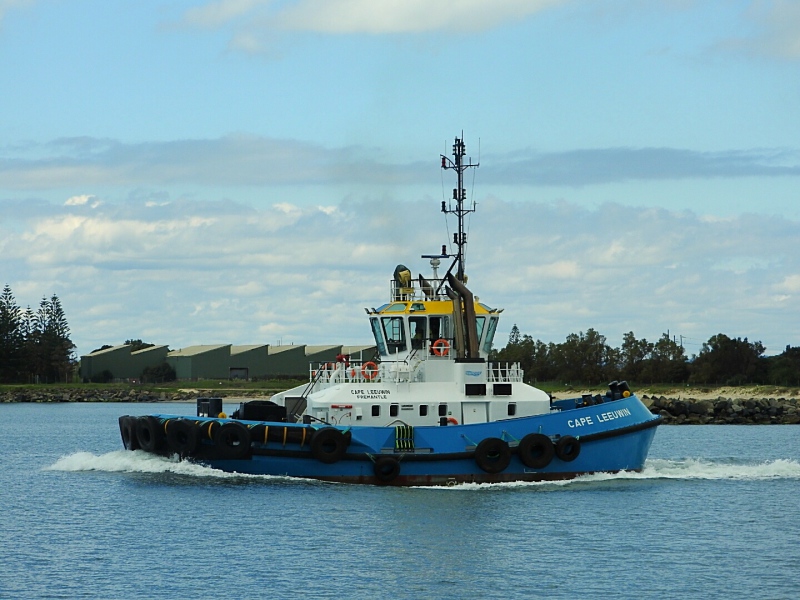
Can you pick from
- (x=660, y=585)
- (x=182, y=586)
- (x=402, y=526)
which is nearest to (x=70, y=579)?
(x=182, y=586)

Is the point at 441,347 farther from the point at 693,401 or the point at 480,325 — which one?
the point at 693,401

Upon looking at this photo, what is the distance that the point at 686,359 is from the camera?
242ft

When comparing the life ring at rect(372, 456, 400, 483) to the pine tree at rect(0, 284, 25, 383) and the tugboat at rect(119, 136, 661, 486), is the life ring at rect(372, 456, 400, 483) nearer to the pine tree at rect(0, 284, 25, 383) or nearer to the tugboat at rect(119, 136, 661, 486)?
the tugboat at rect(119, 136, 661, 486)

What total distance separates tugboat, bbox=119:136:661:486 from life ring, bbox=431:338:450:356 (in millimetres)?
28

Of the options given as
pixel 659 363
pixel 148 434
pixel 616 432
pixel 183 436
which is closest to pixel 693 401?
pixel 659 363

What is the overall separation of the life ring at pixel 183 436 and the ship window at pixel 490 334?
6.06m

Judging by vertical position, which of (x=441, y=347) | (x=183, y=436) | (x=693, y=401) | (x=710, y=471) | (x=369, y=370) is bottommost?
(x=710, y=471)

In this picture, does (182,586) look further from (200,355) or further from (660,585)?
(200,355)

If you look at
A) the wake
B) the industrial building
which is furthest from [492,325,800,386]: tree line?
the wake

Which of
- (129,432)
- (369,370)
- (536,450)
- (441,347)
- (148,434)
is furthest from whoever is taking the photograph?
(129,432)

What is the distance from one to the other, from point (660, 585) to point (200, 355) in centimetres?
8047

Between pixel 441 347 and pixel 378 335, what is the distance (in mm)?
1561

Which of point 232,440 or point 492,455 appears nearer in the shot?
point 492,455

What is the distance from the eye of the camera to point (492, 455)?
73.7 ft
